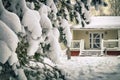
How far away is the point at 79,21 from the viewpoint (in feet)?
21.3

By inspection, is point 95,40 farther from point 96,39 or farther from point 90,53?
point 90,53

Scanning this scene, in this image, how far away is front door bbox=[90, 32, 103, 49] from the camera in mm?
30475

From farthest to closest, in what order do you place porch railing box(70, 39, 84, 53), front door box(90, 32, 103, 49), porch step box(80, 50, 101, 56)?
front door box(90, 32, 103, 49), porch railing box(70, 39, 84, 53), porch step box(80, 50, 101, 56)

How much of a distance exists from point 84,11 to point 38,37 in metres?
2.80

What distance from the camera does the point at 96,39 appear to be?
30.7m

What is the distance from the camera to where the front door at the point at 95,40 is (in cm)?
3048

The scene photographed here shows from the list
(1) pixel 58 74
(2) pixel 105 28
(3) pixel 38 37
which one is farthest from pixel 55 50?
(2) pixel 105 28

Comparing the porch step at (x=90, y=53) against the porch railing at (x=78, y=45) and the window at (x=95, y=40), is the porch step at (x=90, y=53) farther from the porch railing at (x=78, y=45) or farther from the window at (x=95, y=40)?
the window at (x=95, y=40)

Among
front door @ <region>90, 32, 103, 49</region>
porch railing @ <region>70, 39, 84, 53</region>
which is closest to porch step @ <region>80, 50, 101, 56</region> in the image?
porch railing @ <region>70, 39, 84, 53</region>

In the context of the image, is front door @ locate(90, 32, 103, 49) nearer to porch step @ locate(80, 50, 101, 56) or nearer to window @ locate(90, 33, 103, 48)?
window @ locate(90, 33, 103, 48)

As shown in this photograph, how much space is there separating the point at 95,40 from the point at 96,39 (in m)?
0.16

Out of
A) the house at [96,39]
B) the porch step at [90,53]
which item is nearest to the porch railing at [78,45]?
the house at [96,39]

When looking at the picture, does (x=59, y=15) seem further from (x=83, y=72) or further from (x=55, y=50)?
(x=83, y=72)

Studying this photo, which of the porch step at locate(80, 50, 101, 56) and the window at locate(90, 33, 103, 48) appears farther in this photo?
the window at locate(90, 33, 103, 48)
